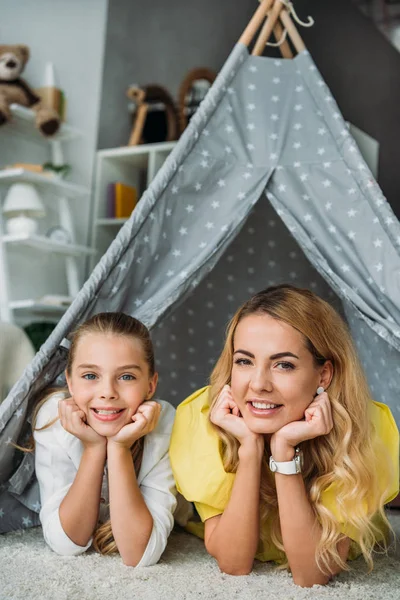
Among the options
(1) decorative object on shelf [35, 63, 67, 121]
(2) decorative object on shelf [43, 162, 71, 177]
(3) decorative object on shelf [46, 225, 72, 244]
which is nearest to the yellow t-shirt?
(3) decorative object on shelf [46, 225, 72, 244]

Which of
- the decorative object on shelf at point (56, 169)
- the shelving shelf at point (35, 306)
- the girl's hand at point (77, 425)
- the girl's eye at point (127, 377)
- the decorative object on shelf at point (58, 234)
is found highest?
the girl's eye at point (127, 377)

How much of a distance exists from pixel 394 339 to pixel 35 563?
1034 millimetres

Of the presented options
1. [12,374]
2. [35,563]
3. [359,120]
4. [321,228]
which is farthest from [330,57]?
[35,563]

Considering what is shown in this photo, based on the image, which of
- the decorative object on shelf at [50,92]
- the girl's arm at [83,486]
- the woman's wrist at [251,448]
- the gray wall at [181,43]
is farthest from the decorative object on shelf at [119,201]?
the woman's wrist at [251,448]

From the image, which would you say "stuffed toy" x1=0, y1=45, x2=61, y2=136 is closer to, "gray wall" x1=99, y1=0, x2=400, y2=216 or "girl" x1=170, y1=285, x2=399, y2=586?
"gray wall" x1=99, y1=0, x2=400, y2=216

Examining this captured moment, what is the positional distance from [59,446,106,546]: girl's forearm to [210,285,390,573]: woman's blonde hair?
280 millimetres

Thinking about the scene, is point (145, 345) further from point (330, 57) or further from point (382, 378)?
point (330, 57)

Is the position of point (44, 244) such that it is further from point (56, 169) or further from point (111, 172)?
point (111, 172)

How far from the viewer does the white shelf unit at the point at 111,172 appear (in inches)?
156

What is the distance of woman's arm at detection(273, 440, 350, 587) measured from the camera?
1.43 metres

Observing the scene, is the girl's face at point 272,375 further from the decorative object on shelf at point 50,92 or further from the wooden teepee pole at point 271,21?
the decorative object on shelf at point 50,92

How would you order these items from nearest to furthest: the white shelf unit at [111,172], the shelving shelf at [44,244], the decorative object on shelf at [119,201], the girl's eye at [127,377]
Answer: the girl's eye at [127,377] < the shelving shelf at [44,244] < the white shelf unit at [111,172] < the decorative object on shelf at [119,201]

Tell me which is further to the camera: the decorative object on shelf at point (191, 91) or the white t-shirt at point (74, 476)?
the decorative object on shelf at point (191, 91)

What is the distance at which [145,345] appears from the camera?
169 cm
